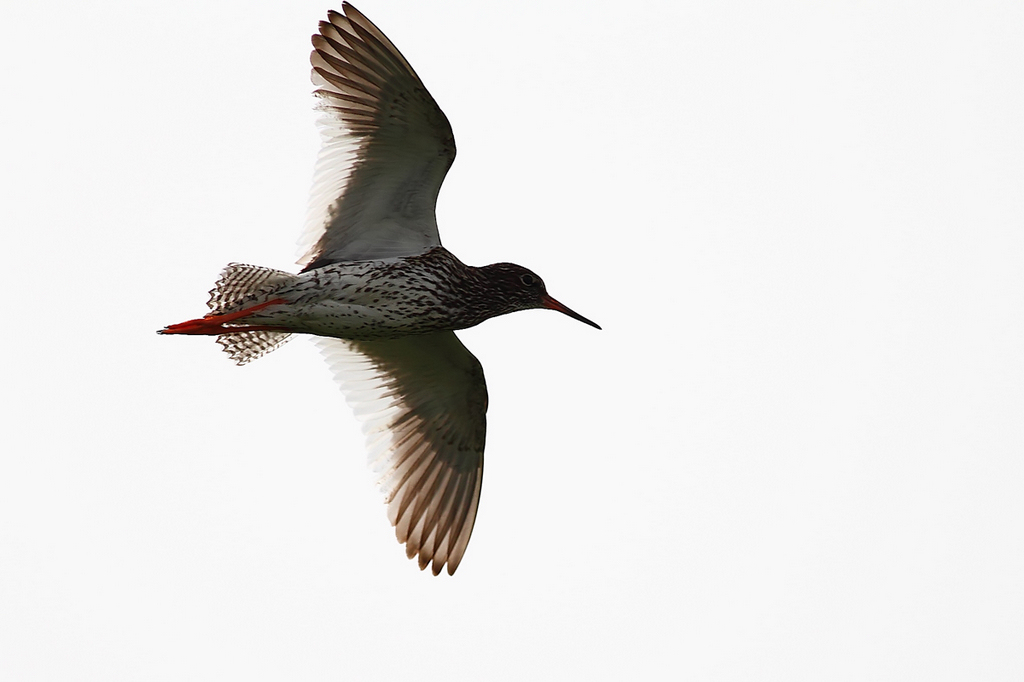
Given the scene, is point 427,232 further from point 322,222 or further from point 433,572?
point 433,572

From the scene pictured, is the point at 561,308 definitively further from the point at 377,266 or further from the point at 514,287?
the point at 377,266

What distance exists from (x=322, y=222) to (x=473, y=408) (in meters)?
2.09

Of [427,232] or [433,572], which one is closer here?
[427,232]

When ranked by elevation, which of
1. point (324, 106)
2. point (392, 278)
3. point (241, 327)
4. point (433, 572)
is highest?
point (324, 106)

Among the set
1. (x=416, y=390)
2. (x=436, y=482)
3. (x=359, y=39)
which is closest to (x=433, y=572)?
(x=436, y=482)

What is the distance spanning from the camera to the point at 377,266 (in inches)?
393

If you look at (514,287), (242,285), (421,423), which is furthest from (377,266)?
(421,423)

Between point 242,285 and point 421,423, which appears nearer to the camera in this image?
point 242,285

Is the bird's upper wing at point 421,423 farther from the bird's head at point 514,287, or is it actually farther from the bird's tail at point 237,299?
the bird's tail at point 237,299

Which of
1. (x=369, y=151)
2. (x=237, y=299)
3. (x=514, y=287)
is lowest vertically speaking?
(x=237, y=299)

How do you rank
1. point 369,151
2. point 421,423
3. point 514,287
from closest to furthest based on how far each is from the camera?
point 369,151, point 514,287, point 421,423

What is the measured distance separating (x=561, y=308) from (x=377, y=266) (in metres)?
1.71

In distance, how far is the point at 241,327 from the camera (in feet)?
33.1

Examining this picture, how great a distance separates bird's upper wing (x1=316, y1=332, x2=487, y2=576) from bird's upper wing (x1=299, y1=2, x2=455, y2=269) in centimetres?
114
